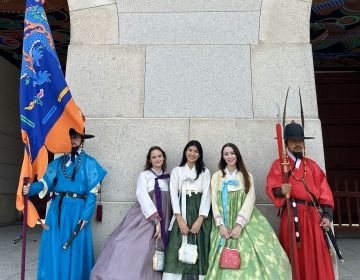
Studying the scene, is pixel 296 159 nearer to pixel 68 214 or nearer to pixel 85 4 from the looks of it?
pixel 68 214

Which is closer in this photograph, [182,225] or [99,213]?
[182,225]

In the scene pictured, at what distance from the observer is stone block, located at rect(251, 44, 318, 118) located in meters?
4.06

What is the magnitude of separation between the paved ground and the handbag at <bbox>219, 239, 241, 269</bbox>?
1.59m

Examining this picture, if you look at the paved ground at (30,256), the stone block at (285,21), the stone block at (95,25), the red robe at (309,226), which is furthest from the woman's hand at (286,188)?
the stone block at (95,25)

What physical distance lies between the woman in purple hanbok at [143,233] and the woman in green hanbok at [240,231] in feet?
1.74

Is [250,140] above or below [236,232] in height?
above

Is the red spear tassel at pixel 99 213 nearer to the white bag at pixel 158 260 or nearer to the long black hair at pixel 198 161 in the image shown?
the white bag at pixel 158 260

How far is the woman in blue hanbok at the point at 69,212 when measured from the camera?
3.30m

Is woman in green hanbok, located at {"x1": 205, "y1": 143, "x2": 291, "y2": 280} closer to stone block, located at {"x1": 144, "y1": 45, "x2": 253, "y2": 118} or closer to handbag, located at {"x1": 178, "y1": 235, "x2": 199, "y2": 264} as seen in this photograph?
handbag, located at {"x1": 178, "y1": 235, "x2": 199, "y2": 264}

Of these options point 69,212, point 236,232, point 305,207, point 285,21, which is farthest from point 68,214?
point 285,21

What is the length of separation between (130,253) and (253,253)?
1.14m

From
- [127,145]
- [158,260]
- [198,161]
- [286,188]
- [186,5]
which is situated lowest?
[158,260]

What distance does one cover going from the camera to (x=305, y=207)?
3.32 meters

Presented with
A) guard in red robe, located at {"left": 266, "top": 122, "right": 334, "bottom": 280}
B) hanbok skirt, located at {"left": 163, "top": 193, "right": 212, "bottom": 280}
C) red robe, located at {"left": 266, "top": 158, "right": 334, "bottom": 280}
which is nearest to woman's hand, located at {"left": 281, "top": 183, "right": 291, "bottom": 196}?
guard in red robe, located at {"left": 266, "top": 122, "right": 334, "bottom": 280}
